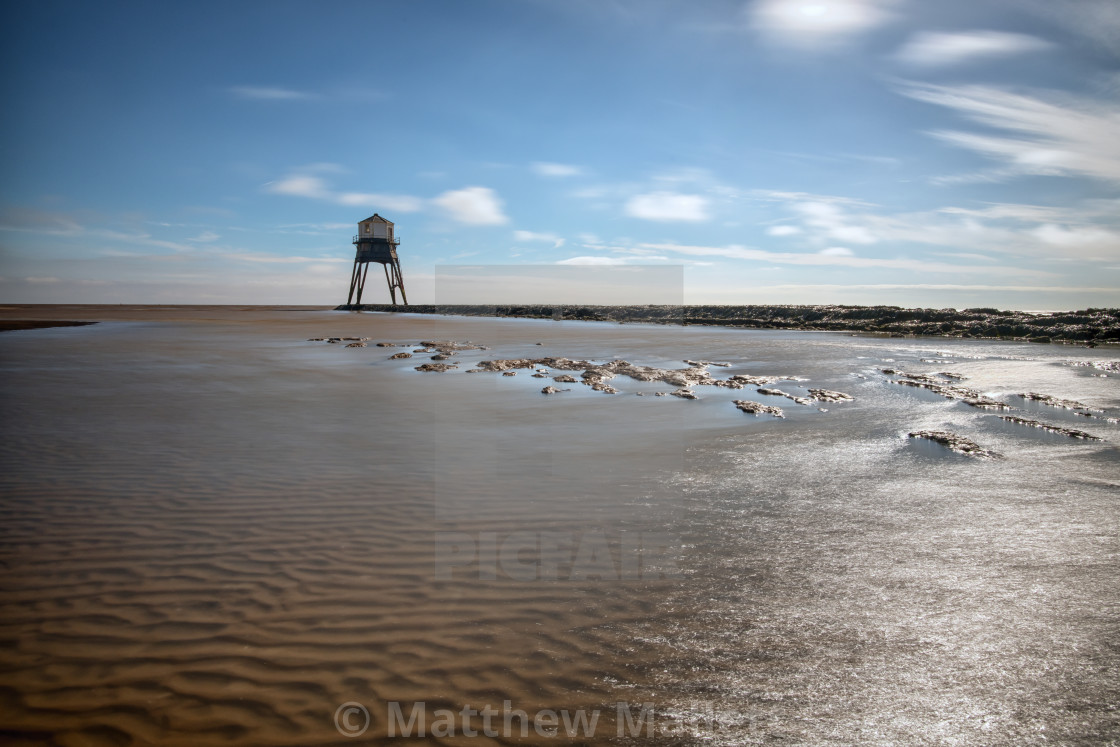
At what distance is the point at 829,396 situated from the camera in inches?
440

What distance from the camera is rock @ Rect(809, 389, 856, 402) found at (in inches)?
433

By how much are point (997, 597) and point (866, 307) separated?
47.5m

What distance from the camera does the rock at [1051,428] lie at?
25.9ft

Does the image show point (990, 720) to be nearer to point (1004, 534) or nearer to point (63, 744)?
point (1004, 534)

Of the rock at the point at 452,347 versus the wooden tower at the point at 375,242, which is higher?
the wooden tower at the point at 375,242

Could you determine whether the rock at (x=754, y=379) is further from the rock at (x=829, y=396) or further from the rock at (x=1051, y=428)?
the rock at (x=1051, y=428)

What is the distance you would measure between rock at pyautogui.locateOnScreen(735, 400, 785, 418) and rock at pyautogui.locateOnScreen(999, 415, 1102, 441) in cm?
362

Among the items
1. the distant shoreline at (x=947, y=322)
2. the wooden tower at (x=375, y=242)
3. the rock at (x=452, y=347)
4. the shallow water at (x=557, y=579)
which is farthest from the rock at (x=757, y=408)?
the wooden tower at (x=375, y=242)

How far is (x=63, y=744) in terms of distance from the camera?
8.11ft

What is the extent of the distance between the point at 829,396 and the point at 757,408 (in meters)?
2.39

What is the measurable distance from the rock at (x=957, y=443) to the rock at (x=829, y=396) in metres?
2.73

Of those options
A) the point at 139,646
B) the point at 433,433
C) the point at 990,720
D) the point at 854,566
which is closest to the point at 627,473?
the point at 854,566

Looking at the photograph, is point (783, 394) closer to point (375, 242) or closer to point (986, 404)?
point (986, 404)

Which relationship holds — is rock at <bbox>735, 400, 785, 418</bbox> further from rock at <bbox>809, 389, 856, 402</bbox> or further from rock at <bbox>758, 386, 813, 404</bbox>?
rock at <bbox>809, 389, 856, 402</bbox>
